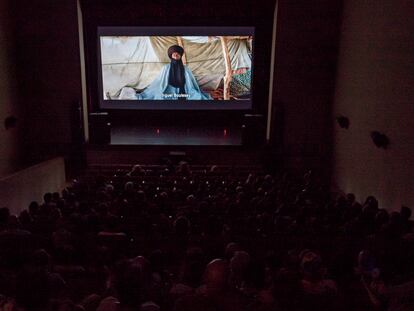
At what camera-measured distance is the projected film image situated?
12.9 m

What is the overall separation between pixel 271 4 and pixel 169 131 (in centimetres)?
496

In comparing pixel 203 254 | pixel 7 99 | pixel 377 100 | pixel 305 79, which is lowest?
pixel 203 254

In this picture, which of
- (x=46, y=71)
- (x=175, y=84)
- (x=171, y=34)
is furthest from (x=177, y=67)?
(x=46, y=71)

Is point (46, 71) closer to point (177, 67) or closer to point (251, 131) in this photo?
point (177, 67)

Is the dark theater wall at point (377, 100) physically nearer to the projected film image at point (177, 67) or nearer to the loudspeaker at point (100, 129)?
the projected film image at point (177, 67)

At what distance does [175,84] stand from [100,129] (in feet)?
8.95

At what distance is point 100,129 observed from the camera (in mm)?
12219

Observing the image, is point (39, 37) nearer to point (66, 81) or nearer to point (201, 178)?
point (66, 81)

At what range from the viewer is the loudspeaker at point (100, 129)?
12180 mm

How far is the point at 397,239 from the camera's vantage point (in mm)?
4633

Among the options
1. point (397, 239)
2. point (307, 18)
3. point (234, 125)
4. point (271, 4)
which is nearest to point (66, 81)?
point (234, 125)

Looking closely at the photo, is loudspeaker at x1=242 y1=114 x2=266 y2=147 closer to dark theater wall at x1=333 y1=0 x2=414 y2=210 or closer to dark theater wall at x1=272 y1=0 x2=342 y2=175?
dark theater wall at x1=272 y1=0 x2=342 y2=175

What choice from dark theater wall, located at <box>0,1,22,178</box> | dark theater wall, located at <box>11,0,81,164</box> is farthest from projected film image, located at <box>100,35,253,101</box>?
dark theater wall, located at <box>0,1,22,178</box>

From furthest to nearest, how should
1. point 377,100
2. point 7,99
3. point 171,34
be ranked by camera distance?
point 171,34, point 7,99, point 377,100
